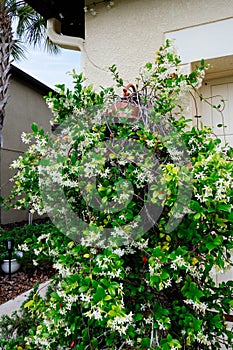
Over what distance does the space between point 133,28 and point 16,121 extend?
26.9 ft

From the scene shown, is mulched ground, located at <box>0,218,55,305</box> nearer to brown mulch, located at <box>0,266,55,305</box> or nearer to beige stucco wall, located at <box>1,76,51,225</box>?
brown mulch, located at <box>0,266,55,305</box>

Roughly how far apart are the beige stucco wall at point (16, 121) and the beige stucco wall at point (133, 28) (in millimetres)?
6515

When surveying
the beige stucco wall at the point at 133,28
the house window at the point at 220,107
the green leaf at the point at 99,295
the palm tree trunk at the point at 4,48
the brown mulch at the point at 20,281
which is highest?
the palm tree trunk at the point at 4,48

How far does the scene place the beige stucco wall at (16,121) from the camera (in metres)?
9.91

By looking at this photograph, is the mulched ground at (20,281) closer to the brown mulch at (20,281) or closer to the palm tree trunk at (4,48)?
the brown mulch at (20,281)

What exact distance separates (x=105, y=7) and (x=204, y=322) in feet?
12.2

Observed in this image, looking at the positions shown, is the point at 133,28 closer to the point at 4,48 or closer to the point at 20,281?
the point at 20,281

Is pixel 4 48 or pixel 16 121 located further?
pixel 16 121

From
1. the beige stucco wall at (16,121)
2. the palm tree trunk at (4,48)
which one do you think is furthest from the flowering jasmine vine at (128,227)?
the beige stucco wall at (16,121)

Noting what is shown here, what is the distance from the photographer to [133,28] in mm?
3574

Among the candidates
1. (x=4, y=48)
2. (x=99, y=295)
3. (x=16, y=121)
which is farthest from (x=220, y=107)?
(x=16, y=121)

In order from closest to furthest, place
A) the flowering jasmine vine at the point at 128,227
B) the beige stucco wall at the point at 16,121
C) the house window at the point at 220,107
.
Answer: the flowering jasmine vine at the point at 128,227, the house window at the point at 220,107, the beige stucco wall at the point at 16,121

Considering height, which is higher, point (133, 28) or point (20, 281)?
point (133, 28)

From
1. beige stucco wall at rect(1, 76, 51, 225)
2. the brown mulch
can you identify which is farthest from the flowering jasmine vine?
beige stucco wall at rect(1, 76, 51, 225)
